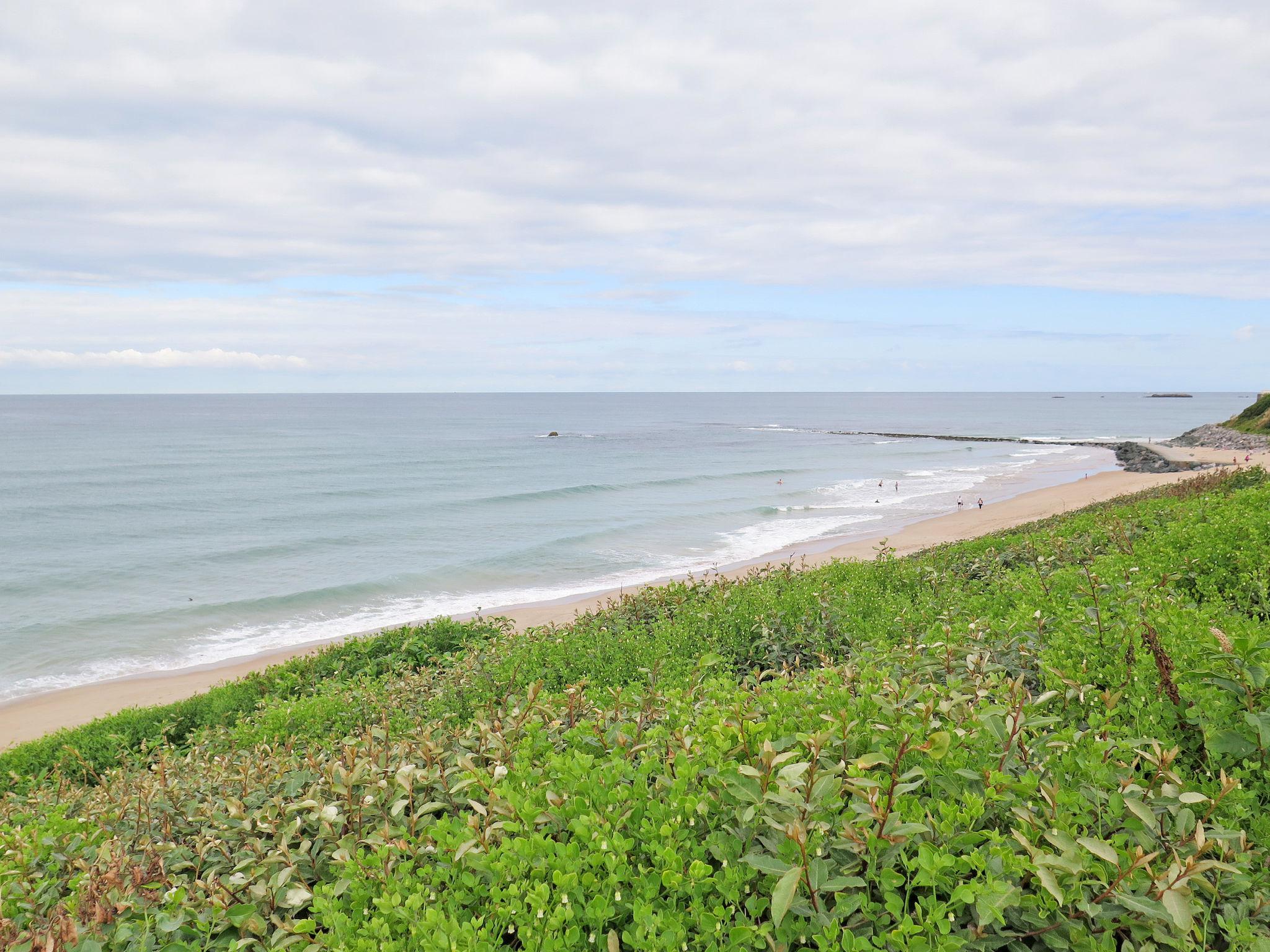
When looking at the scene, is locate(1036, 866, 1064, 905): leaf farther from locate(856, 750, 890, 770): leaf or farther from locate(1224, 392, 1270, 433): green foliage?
locate(1224, 392, 1270, 433): green foliage

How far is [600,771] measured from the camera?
10.2 ft

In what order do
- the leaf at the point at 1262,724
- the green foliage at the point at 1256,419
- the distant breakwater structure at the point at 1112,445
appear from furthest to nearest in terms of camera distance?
the green foliage at the point at 1256,419, the distant breakwater structure at the point at 1112,445, the leaf at the point at 1262,724

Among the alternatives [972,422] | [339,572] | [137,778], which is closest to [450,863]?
[137,778]

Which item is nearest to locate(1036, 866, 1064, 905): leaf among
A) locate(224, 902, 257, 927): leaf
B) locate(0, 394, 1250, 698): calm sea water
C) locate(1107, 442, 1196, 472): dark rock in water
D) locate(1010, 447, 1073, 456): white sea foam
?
locate(224, 902, 257, 927): leaf

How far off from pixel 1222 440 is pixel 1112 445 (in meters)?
16.9

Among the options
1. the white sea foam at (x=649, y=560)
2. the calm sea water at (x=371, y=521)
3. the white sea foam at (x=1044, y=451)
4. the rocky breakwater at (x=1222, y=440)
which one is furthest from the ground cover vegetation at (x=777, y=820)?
the white sea foam at (x=1044, y=451)

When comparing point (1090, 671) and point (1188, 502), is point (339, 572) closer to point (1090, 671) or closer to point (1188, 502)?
point (1188, 502)

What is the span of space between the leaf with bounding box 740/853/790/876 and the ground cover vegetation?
1 centimetres

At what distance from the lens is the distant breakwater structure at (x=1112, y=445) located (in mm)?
53281

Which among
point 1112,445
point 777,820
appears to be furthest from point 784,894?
point 1112,445

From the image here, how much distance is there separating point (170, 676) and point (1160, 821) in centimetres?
2327

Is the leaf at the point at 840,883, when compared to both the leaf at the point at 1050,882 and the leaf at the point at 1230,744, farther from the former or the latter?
the leaf at the point at 1230,744

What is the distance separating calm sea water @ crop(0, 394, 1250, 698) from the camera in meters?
25.2

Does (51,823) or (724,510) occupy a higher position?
Answer: (51,823)
